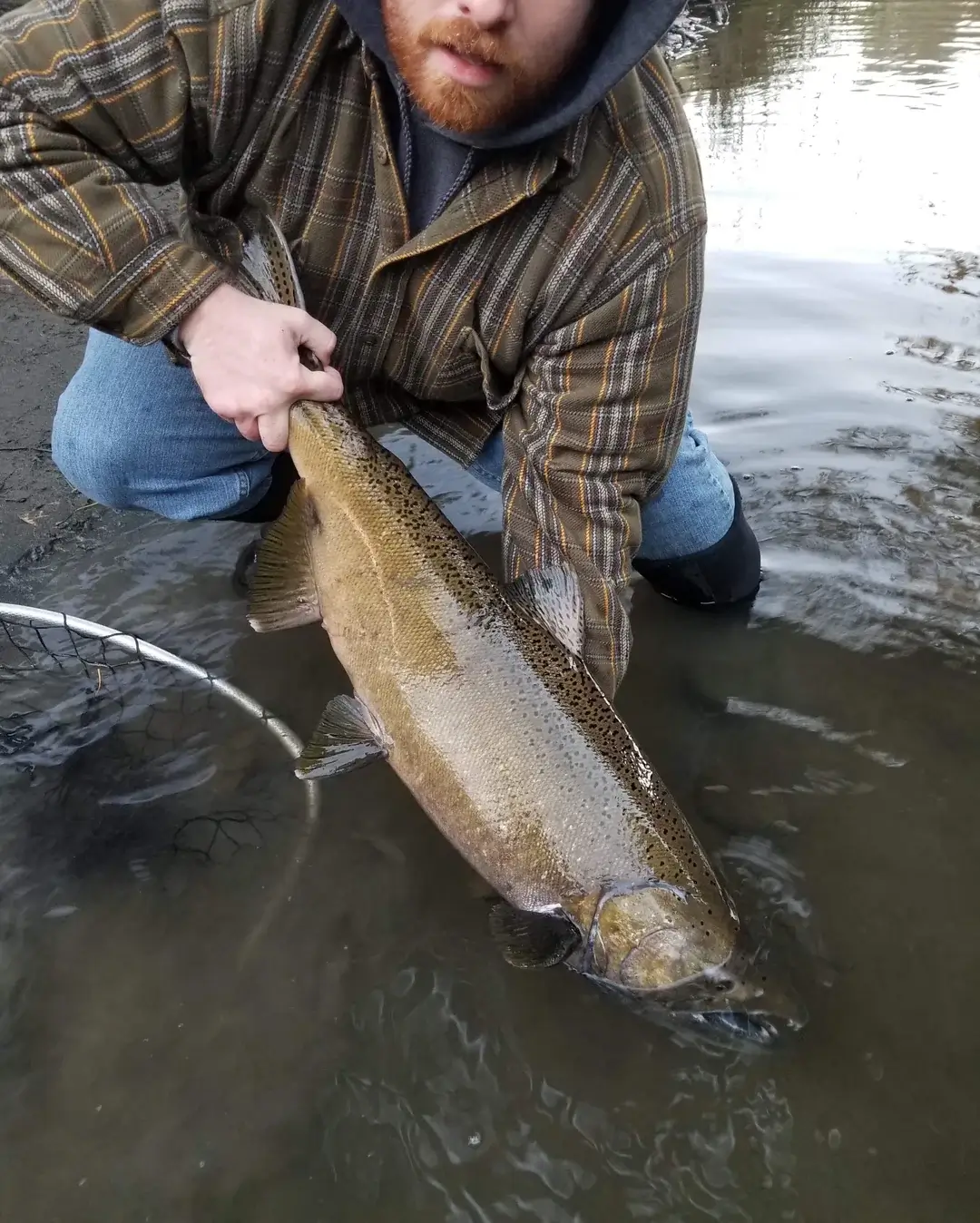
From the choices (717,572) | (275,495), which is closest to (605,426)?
(717,572)

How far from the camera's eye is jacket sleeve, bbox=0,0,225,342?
6.86 ft

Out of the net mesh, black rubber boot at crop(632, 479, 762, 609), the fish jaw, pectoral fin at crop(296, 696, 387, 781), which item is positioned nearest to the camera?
the fish jaw

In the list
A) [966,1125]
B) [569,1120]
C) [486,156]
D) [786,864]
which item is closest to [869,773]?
[786,864]

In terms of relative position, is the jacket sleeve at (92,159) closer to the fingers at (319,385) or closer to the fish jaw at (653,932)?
the fingers at (319,385)

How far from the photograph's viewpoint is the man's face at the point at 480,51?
6.84ft

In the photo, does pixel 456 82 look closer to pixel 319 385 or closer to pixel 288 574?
pixel 319 385

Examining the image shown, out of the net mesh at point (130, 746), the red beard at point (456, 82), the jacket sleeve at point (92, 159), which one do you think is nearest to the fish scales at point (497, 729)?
the jacket sleeve at point (92, 159)

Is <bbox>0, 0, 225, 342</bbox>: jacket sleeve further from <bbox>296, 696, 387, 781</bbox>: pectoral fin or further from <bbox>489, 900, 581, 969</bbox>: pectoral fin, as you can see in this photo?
<bbox>489, 900, 581, 969</bbox>: pectoral fin

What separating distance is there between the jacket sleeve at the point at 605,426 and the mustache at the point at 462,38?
0.64 m

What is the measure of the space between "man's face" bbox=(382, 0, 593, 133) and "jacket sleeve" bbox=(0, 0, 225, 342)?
505mm

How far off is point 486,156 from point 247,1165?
250 centimetres

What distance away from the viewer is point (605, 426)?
2.40 meters

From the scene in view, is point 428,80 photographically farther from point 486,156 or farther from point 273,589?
point 273,589

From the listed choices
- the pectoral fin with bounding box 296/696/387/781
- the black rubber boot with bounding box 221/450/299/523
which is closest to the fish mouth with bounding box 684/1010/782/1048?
the pectoral fin with bounding box 296/696/387/781
